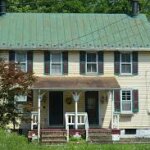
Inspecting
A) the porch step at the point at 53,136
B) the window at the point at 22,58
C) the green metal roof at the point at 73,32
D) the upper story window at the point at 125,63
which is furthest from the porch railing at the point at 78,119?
the green metal roof at the point at 73,32

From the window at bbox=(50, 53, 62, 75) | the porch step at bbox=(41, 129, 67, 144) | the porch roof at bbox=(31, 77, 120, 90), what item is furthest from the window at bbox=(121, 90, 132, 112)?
the porch step at bbox=(41, 129, 67, 144)

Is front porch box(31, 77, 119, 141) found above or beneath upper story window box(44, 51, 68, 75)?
beneath

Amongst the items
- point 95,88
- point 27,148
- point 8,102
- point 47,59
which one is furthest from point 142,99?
point 27,148

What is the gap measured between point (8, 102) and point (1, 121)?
115cm

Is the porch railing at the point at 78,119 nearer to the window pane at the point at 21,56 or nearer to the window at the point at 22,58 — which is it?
the window at the point at 22,58

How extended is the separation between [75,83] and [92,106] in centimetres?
224

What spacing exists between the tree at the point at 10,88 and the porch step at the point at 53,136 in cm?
288

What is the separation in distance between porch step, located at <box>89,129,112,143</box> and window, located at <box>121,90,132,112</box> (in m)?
3.30

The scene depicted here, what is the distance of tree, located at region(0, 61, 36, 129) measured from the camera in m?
26.2

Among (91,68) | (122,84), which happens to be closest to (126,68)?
(122,84)

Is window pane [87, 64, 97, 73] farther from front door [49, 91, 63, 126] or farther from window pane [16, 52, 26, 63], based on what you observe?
window pane [16, 52, 26, 63]

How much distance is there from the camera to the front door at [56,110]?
3366cm

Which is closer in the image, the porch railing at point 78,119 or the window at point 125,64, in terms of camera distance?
the porch railing at point 78,119

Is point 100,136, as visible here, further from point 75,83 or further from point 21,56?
point 21,56
